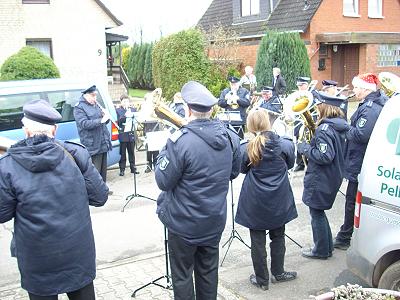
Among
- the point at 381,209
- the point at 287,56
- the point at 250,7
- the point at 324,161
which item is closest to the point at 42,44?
the point at 250,7

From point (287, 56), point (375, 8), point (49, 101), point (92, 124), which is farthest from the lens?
point (375, 8)

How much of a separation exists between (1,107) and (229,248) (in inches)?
196

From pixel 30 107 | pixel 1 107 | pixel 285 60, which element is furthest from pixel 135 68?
pixel 30 107

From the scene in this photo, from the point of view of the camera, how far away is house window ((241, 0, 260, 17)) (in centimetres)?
2347

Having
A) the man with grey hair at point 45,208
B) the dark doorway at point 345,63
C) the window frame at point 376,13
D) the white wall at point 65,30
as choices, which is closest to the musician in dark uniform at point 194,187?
the man with grey hair at point 45,208

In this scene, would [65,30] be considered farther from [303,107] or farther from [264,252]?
[264,252]

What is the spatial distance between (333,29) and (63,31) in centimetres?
1177

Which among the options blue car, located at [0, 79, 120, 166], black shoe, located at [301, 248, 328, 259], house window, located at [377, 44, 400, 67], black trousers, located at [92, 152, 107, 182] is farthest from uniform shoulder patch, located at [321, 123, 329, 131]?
house window, located at [377, 44, 400, 67]

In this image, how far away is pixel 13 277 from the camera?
5.40m

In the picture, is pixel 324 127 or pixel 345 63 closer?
pixel 324 127

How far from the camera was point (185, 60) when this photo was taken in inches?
704

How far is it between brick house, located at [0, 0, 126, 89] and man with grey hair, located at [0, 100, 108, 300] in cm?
1859

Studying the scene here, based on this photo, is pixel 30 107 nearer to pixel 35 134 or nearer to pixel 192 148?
pixel 35 134

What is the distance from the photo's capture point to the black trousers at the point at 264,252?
4.84 m
